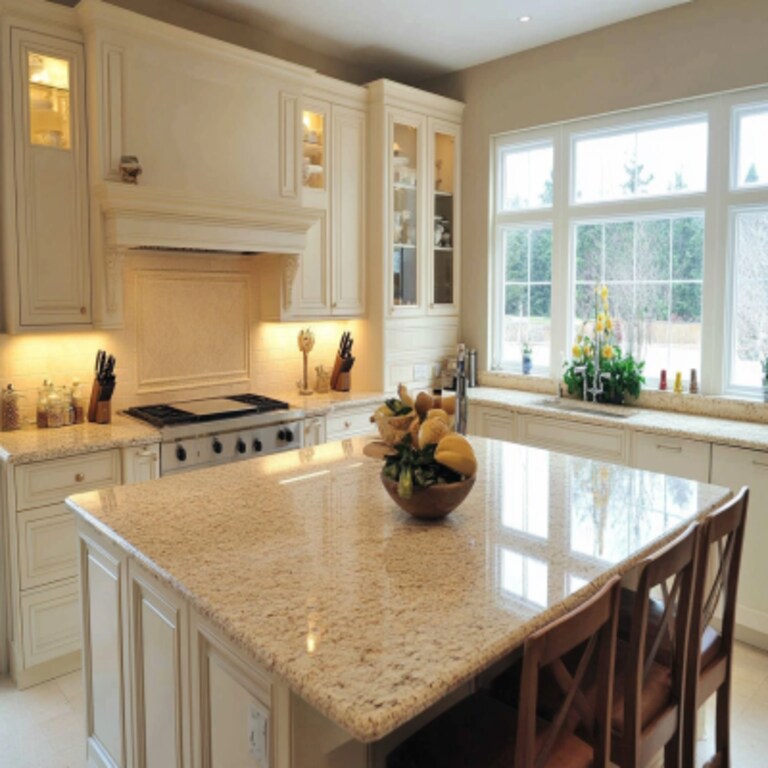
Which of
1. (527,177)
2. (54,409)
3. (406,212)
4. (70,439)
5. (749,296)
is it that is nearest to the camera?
(70,439)

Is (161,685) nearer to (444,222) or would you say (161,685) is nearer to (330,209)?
(330,209)

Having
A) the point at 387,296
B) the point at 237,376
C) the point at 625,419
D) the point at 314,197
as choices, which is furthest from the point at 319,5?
the point at 625,419

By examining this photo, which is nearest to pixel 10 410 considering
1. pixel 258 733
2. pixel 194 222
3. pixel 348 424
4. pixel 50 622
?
pixel 50 622

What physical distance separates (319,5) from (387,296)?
176 centimetres

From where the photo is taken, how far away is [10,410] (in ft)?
11.0

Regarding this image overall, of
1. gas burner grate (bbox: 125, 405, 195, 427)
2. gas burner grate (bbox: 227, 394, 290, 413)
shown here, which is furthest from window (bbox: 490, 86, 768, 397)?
gas burner grate (bbox: 125, 405, 195, 427)

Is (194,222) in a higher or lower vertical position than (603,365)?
higher

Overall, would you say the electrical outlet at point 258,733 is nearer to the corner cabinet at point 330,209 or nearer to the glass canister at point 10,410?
the glass canister at point 10,410

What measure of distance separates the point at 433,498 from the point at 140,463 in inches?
74.7

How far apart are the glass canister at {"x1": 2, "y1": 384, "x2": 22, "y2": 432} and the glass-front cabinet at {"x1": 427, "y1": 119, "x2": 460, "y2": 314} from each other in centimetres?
272

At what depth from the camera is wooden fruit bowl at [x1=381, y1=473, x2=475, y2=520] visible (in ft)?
6.20

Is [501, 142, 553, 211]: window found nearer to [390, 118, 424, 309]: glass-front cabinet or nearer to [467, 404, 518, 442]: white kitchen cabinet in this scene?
[390, 118, 424, 309]: glass-front cabinet

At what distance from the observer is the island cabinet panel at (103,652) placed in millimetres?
2006

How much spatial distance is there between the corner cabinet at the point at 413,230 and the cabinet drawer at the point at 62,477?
1.99m
